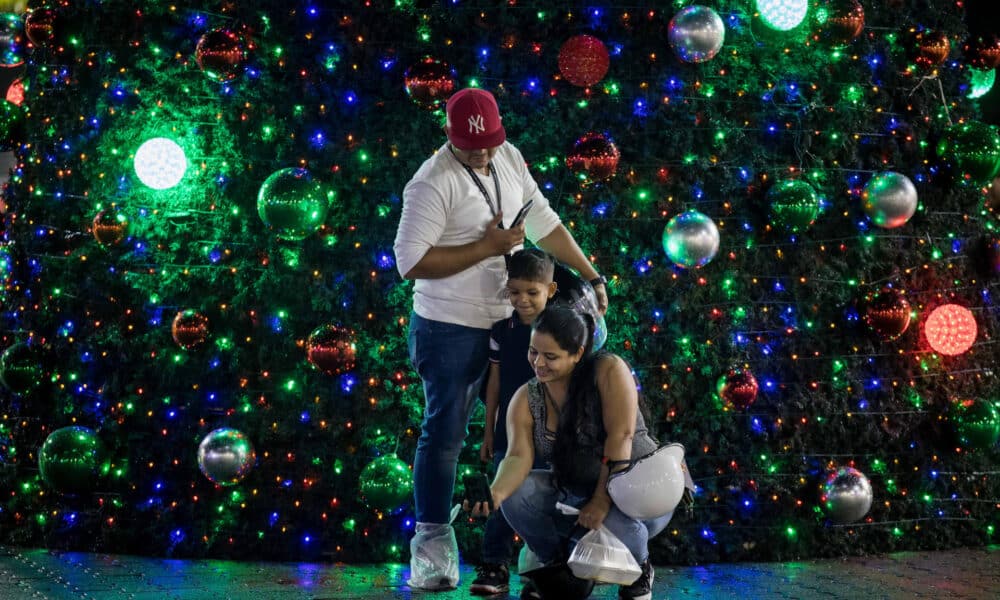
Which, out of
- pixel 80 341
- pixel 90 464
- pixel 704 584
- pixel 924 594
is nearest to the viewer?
pixel 924 594

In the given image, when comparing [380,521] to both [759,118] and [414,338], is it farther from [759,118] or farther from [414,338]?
[759,118]

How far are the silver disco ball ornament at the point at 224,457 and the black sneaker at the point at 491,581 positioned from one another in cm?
128

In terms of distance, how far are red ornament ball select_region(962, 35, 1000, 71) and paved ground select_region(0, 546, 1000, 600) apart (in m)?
2.53

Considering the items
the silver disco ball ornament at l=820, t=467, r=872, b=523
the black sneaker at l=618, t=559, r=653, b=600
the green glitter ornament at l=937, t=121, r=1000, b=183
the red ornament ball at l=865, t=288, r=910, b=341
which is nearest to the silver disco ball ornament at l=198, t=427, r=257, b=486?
the black sneaker at l=618, t=559, r=653, b=600

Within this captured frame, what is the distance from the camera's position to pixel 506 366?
4152mm

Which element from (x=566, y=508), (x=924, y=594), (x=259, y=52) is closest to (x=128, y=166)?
(x=259, y=52)

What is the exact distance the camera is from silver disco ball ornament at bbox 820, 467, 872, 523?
4906 millimetres

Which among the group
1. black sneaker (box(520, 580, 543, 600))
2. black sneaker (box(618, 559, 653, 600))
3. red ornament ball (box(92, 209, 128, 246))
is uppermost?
red ornament ball (box(92, 209, 128, 246))

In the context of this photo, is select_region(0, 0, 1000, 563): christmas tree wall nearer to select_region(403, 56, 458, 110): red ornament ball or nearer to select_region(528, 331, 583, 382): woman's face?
select_region(403, 56, 458, 110): red ornament ball

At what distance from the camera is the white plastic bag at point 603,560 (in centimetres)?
340

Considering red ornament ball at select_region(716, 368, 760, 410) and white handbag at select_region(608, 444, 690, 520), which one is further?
red ornament ball at select_region(716, 368, 760, 410)

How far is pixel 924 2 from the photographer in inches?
220

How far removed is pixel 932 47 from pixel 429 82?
2568 millimetres

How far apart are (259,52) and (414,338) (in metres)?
1.80
